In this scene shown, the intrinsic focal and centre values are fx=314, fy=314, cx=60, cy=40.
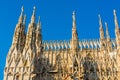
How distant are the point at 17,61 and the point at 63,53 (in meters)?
7.67

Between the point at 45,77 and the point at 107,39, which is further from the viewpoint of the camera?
the point at 107,39

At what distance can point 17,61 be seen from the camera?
3488 centimetres

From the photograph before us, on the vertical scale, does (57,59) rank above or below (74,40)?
below

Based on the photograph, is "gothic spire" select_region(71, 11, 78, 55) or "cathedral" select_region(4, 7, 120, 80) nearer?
"cathedral" select_region(4, 7, 120, 80)

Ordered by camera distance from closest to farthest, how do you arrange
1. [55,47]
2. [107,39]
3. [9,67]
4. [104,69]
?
[9,67] → [104,69] → [107,39] → [55,47]

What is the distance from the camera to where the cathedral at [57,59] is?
34.8m

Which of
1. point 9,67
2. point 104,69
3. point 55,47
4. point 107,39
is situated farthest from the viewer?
point 55,47

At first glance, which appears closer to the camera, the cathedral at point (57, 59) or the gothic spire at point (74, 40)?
the cathedral at point (57, 59)

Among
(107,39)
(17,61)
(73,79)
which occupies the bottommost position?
(73,79)

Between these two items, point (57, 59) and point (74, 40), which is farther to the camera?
point (57, 59)

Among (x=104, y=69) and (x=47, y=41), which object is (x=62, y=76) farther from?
(x=47, y=41)

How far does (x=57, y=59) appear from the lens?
130 feet

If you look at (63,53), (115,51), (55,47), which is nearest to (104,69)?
(115,51)

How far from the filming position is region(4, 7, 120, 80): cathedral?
114 feet
